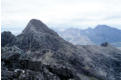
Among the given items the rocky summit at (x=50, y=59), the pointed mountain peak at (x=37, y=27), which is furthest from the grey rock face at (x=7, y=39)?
the pointed mountain peak at (x=37, y=27)

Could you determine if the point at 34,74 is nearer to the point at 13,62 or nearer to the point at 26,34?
the point at 13,62

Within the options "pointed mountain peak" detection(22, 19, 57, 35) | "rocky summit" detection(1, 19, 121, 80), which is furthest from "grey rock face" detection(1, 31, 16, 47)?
"pointed mountain peak" detection(22, 19, 57, 35)

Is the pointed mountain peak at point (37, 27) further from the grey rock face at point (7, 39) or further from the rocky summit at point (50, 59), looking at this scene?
the grey rock face at point (7, 39)

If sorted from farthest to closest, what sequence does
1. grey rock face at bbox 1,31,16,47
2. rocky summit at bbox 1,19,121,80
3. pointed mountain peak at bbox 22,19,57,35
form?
pointed mountain peak at bbox 22,19,57,35 → grey rock face at bbox 1,31,16,47 → rocky summit at bbox 1,19,121,80

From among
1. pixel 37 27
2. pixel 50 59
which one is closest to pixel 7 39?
pixel 50 59

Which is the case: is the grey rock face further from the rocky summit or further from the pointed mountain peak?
the pointed mountain peak

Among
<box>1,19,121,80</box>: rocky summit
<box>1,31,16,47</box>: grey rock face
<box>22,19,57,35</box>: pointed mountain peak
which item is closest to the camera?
<box>1,19,121,80</box>: rocky summit

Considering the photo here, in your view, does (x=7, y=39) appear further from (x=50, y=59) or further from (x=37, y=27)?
(x=37, y=27)

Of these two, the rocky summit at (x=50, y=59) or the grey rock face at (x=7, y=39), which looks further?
the grey rock face at (x=7, y=39)
